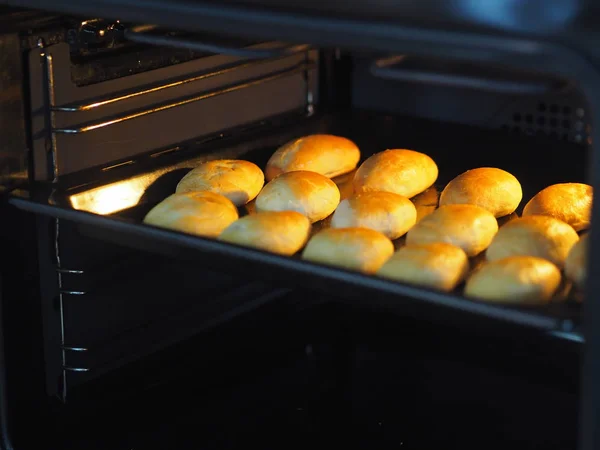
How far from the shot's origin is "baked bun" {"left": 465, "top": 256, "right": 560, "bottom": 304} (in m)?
1.09

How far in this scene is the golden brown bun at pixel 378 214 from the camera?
52.7 inches

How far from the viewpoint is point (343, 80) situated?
6.02 feet

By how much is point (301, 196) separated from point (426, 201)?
0.22 metres

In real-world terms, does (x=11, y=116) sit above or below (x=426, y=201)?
above

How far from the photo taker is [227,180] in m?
1.48

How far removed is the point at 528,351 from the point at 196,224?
2.31 ft

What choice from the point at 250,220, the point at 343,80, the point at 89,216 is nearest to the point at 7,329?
the point at 89,216

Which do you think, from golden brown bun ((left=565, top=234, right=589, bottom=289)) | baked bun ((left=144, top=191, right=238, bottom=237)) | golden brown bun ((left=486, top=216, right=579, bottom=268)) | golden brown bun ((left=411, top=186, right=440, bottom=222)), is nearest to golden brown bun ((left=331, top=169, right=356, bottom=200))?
golden brown bun ((left=411, top=186, right=440, bottom=222))

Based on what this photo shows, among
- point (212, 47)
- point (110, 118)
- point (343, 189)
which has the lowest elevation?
point (343, 189)


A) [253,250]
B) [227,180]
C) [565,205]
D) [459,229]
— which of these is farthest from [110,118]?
[565,205]

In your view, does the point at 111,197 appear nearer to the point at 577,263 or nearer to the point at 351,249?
the point at 351,249

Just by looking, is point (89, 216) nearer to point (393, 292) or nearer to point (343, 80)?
point (393, 292)

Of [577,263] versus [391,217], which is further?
[391,217]

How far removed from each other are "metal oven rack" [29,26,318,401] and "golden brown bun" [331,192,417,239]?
24 cm
